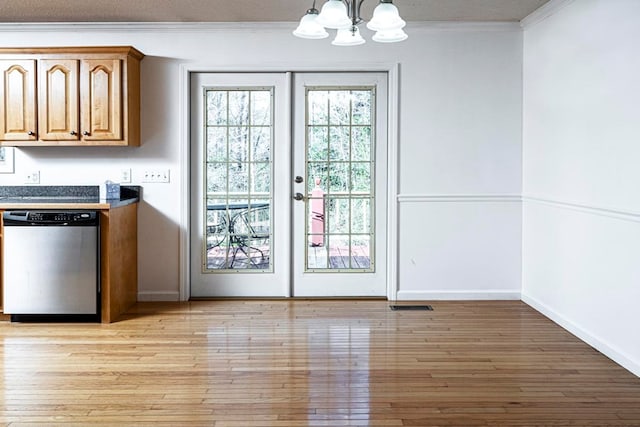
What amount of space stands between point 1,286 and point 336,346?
2.43 metres

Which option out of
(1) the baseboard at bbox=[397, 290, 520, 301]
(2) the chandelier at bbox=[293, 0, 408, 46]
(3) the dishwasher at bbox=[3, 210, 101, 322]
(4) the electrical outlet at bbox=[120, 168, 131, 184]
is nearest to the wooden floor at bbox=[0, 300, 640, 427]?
(3) the dishwasher at bbox=[3, 210, 101, 322]

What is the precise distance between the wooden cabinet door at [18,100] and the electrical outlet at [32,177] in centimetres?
38

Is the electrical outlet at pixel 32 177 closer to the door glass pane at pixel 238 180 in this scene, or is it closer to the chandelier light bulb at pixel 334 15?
the door glass pane at pixel 238 180

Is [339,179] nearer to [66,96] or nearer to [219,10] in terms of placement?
[219,10]

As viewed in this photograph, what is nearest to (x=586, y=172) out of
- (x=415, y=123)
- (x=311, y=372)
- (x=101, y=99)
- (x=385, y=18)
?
(x=415, y=123)

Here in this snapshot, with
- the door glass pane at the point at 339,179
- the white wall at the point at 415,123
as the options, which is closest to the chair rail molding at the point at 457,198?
the white wall at the point at 415,123

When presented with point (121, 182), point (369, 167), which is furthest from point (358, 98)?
point (121, 182)

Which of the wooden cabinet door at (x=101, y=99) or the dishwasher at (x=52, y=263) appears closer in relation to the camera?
the dishwasher at (x=52, y=263)

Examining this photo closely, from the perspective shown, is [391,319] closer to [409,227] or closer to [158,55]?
[409,227]

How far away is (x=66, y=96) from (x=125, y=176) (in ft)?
2.46

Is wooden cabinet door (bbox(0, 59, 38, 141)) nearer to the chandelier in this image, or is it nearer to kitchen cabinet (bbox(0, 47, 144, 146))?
kitchen cabinet (bbox(0, 47, 144, 146))

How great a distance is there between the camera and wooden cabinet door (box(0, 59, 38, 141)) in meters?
4.85

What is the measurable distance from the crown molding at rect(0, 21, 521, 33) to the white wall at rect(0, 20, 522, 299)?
12 mm

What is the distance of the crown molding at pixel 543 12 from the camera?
4380 mm
